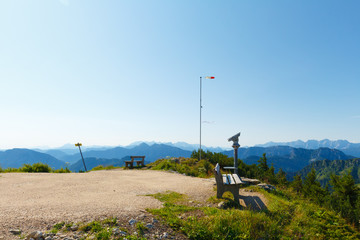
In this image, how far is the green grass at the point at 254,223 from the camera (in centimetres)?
452

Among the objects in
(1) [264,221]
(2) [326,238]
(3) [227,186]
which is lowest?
(2) [326,238]

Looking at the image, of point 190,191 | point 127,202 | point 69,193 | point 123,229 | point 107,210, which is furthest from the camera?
point 190,191

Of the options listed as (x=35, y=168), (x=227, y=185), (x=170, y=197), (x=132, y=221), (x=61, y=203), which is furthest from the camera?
(x=35, y=168)

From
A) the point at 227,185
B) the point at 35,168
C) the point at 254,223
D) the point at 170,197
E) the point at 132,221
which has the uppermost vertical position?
the point at 227,185

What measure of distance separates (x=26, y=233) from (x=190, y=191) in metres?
5.95

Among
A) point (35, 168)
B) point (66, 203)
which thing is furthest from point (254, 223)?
point (35, 168)

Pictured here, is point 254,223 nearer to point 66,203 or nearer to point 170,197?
point 170,197

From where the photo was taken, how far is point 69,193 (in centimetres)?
762

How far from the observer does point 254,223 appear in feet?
15.9

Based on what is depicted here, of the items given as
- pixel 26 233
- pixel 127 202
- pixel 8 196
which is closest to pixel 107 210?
pixel 127 202

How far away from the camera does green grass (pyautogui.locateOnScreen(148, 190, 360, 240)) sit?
4.52m

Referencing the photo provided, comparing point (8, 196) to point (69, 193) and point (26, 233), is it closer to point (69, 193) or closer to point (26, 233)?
point (69, 193)

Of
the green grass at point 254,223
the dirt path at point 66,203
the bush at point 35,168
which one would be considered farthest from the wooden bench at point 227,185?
the bush at point 35,168

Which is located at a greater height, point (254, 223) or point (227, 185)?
point (227, 185)
